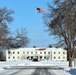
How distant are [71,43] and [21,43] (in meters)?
9.07

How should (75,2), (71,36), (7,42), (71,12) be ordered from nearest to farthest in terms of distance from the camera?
1. (75,2)
2. (71,12)
3. (71,36)
4. (7,42)

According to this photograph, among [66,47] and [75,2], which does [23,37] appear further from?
[75,2]

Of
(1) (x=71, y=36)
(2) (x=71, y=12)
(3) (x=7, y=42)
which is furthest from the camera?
(3) (x=7, y=42)

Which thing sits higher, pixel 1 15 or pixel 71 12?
pixel 1 15

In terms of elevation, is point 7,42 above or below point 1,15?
below

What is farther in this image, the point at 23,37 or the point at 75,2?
the point at 23,37

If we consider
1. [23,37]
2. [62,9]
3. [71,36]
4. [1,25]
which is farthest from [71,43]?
[62,9]

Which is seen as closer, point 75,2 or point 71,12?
point 75,2

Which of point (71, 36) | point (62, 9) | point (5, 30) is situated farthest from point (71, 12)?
point (5, 30)

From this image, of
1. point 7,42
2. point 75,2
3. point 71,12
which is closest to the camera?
point 75,2

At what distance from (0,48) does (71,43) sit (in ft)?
42.1

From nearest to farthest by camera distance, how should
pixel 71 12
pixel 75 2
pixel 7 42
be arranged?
pixel 75 2
pixel 71 12
pixel 7 42

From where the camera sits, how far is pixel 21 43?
184ft

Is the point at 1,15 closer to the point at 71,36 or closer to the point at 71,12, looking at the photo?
the point at 71,36
